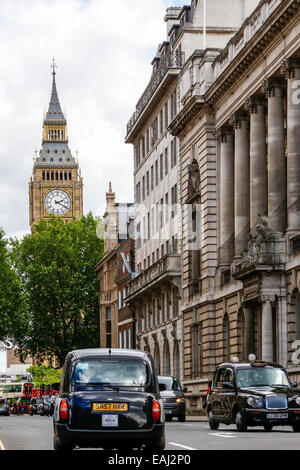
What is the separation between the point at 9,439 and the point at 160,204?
46592 mm

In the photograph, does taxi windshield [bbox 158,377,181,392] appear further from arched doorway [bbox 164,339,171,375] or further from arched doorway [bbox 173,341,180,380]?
arched doorway [bbox 164,339,171,375]

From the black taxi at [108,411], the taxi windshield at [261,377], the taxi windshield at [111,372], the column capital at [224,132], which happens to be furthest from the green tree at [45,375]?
the black taxi at [108,411]

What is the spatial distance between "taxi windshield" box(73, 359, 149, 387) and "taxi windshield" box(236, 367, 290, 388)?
1142 centimetres

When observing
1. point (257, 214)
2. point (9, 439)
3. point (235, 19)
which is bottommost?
point (9, 439)

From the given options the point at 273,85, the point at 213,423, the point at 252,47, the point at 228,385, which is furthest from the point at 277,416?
the point at 252,47

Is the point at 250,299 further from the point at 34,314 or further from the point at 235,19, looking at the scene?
the point at 34,314

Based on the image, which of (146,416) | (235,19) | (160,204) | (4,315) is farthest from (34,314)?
(146,416)

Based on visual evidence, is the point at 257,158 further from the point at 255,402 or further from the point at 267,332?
the point at 255,402

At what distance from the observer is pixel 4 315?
10306cm

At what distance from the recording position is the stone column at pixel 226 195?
5794cm

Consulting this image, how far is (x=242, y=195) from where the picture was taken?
182 ft

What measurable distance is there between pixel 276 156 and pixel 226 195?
918cm

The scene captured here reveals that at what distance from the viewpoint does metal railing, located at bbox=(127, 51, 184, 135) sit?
6931 cm

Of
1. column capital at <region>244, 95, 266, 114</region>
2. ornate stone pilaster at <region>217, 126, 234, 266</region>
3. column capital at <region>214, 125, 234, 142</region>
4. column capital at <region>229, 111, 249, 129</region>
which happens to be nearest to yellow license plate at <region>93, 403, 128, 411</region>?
column capital at <region>244, 95, 266, 114</region>
